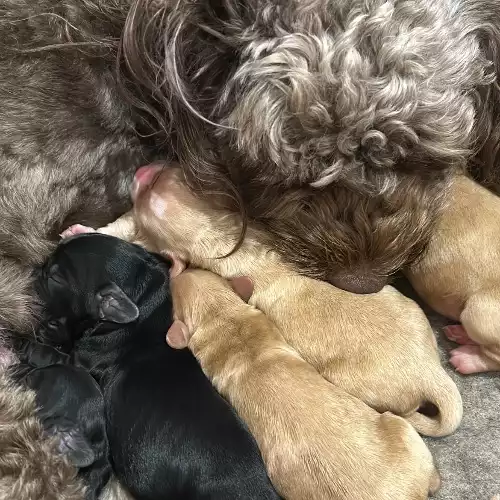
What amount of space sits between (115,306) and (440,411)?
0.72m

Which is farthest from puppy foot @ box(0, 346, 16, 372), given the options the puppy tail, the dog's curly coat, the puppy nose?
the puppy tail

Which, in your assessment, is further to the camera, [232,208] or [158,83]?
[232,208]

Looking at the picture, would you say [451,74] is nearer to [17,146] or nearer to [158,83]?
[158,83]

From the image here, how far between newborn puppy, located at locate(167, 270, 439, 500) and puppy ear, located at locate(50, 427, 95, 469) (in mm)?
275

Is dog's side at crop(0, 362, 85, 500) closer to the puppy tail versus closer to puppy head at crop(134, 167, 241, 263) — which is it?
puppy head at crop(134, 167, 241, 263)

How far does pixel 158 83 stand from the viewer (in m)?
1.37

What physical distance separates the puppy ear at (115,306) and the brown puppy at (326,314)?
18 cm

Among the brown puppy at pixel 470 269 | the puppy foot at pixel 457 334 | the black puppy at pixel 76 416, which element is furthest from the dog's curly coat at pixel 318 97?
the black puppy at pixel 76 416

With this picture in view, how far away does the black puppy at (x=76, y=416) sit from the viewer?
58.7 inches

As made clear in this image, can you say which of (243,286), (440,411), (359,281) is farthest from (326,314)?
(440,411)

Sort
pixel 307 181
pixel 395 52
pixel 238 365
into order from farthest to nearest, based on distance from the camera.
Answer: pixel 238 365 < pixel 307 181 < pixel 395 52

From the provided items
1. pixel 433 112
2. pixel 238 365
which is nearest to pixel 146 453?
pixel 238 365

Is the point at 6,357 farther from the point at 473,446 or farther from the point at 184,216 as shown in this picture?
the point at 473,446

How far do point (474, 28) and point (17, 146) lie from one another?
2.93ft
